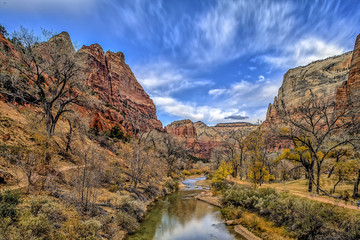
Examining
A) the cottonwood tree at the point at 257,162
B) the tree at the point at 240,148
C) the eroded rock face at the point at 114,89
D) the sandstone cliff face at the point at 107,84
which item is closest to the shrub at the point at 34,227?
the sandstone cliff face at the point at 107,84

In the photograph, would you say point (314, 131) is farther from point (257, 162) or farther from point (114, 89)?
point (114, 89)

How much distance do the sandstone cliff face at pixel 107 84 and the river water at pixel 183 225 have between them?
669 inches

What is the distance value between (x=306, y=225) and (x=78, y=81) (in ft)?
81.3

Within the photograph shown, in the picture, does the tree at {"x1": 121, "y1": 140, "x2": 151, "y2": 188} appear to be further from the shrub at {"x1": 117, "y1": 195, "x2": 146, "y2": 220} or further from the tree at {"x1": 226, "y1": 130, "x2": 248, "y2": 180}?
the tree at {"x1": 226, "y1": 130, "x2": 248, "y2": 180}

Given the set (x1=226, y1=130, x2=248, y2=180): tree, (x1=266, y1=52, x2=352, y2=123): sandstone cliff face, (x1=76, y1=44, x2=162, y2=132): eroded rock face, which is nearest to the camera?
(x1=226, y1=130, x2=248, y2=180): tree

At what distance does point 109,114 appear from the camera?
161 ft

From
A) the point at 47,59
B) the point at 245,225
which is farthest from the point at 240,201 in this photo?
the point at 47,59

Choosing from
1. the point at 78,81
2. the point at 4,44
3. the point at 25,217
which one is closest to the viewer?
the point at 25,217

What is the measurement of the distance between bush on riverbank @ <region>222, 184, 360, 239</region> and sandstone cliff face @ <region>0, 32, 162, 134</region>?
951 inches

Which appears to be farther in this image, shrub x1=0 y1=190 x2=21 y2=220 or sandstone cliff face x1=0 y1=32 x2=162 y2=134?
sandstone cliff face x1=0 y1=32 x2=162 y2=134

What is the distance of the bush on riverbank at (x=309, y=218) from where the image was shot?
1016cm

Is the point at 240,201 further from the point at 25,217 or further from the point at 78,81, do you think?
the point at 78,81

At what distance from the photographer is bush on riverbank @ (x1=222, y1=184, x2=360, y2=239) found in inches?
400

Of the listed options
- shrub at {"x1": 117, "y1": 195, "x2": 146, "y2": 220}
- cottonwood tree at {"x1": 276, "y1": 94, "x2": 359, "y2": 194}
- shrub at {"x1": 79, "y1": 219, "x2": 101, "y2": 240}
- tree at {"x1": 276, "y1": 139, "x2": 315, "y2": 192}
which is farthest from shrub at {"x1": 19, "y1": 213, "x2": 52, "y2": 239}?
tree at {"x1": 276, "y1": 139, "x2": 315, "y2": 192}
